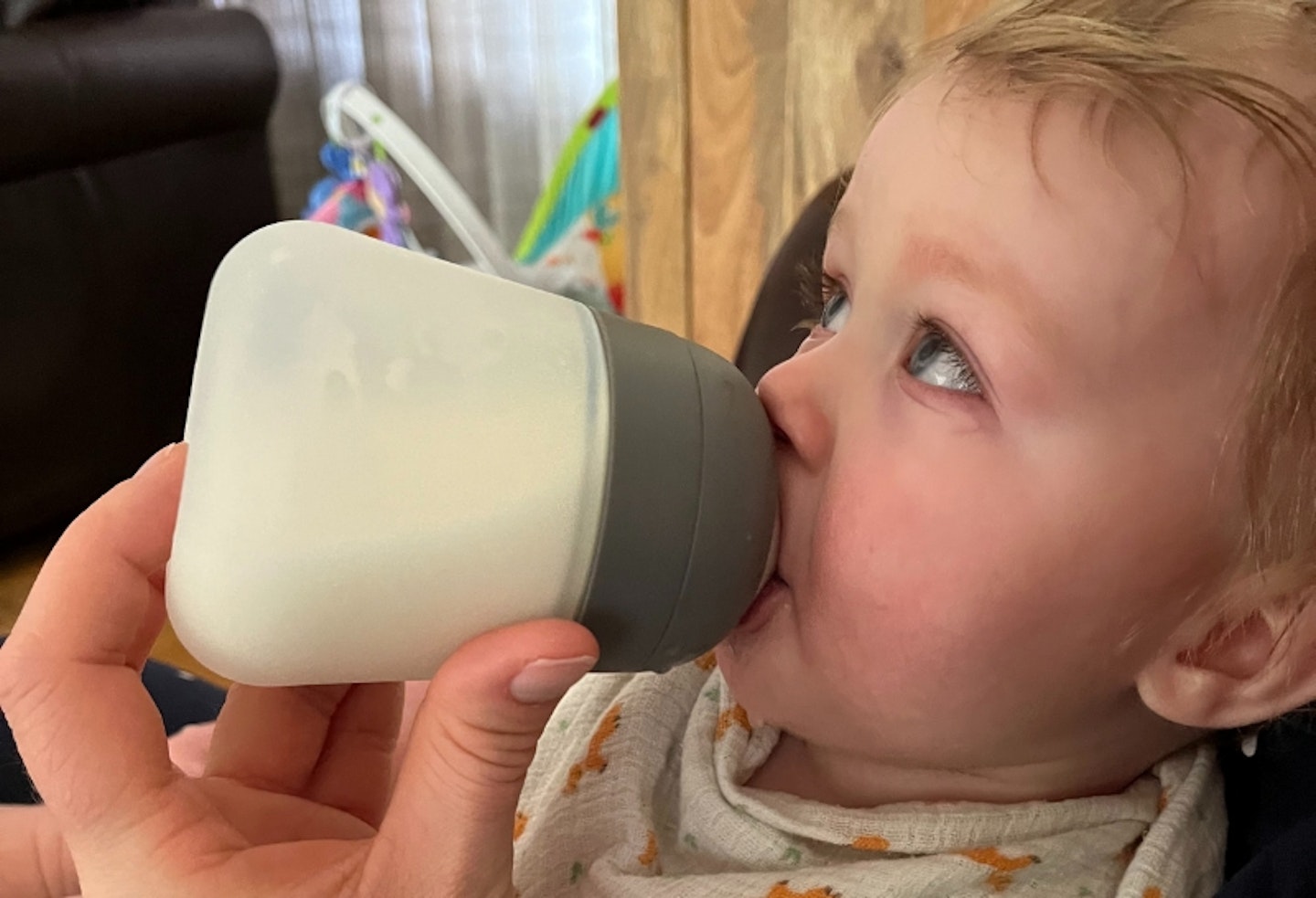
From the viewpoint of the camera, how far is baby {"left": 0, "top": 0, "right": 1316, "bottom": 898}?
661 mm

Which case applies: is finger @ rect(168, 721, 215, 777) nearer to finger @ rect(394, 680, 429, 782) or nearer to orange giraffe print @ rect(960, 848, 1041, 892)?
finger @ rect(394, 680, 429, 782)

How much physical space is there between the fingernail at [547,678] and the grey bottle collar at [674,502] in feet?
0.10

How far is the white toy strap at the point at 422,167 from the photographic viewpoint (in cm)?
261

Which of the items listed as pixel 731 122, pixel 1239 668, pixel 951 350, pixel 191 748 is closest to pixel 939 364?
pixel 951 350

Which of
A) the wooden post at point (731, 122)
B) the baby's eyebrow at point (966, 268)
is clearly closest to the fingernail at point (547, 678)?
the baby's eyebrow at point (966, 268)

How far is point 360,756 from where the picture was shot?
0.83 meters

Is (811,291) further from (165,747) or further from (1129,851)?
(165,747)

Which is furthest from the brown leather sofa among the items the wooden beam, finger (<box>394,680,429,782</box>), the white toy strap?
finger (<box>394,680,429,782</box>)

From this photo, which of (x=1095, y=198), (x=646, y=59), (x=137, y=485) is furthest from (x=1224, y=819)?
(x=646, y=59)

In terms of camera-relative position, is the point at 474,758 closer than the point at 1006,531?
Yes

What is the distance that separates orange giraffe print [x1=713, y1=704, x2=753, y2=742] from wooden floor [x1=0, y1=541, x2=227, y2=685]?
51.3 inches

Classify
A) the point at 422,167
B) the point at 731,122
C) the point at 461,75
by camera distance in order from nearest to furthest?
the point at 731,122 → the point at 422,167 → the point at 461,75

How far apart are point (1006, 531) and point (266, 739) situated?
48 centimetres

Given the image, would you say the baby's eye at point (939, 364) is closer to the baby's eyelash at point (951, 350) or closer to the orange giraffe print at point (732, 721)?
the baby's eyelash at point (951, 350)
